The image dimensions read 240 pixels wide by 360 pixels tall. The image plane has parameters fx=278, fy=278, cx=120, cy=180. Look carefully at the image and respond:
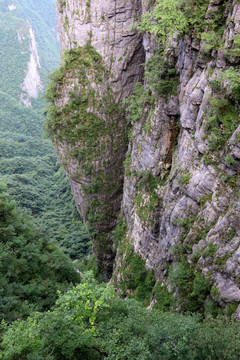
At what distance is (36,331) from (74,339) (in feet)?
3.43

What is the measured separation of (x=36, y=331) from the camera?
748 cm

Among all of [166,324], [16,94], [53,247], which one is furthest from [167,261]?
[16,94]

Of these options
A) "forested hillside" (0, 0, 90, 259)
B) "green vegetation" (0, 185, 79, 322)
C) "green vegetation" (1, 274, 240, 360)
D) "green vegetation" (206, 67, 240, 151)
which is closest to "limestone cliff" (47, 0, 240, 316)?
"green vegetation" (206, 67, 240, 151)

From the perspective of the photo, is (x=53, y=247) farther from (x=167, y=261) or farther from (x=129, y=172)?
(x=167, y=261)

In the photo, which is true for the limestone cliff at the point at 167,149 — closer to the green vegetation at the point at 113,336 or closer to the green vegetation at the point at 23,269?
the green vegetation at the point at 113,336

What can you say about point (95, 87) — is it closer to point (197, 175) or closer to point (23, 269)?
point (197, 175)

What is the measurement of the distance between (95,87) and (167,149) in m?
8.60

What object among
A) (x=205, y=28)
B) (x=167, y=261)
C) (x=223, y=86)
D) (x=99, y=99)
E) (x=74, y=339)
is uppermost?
(x=205, y=28)

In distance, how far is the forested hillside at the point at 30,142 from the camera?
3934 centimetres

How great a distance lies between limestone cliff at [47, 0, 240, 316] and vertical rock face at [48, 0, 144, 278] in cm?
7

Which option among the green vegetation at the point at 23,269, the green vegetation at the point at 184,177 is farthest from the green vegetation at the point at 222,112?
the green vegetation at the point at 23,269

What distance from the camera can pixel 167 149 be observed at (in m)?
13.0

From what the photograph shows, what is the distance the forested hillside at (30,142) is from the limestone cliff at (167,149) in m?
5.08

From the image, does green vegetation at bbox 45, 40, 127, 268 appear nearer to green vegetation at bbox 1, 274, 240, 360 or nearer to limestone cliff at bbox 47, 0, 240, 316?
limestone cliff at bbox 47, 0, 240, 316
